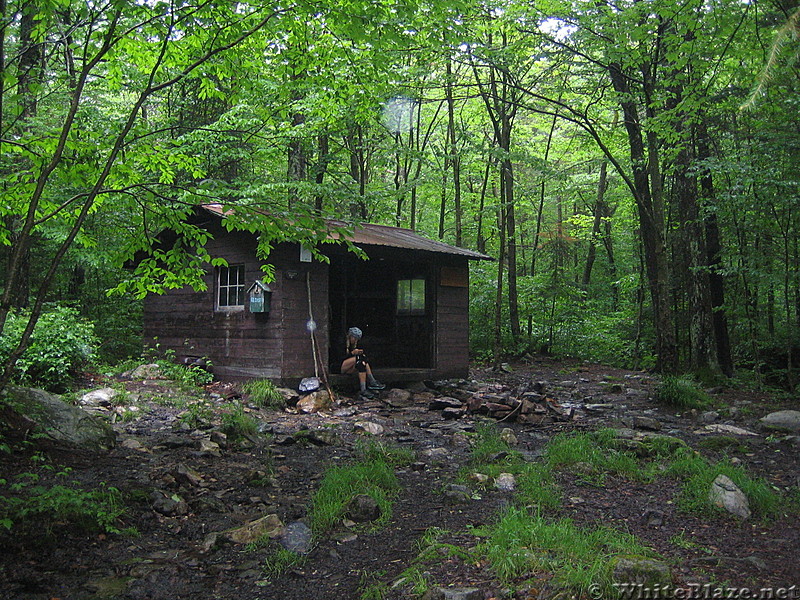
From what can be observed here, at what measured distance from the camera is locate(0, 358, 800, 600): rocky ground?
347 cm

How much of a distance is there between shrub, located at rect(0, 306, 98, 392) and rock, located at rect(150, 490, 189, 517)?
200 inches

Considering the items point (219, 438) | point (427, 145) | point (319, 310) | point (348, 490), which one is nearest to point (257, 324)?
point (319, 310)

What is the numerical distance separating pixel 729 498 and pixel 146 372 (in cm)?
1008

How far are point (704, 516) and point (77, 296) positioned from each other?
17340 mm

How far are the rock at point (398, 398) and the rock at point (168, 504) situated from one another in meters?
5.82

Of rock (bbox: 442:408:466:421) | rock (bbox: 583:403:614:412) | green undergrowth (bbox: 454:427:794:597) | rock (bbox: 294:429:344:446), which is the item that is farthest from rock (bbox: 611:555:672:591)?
rock (bbox: 583:403:614:412)

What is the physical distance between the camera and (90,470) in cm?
536

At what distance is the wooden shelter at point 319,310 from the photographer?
35.2 ft

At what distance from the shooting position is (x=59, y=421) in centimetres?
593

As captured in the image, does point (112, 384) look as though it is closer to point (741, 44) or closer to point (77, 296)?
point (77, 296)

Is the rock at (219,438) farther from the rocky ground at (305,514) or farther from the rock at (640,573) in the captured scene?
the rock at (640,573)

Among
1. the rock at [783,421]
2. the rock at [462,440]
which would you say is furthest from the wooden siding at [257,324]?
the rock at [783,421]

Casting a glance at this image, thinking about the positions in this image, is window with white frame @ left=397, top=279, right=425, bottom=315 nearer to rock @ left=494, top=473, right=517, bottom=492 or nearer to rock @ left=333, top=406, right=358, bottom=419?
rock @ left=333, top=406, right=358, bottom=419

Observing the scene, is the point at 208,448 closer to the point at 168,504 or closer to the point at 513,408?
the point at 168,504
